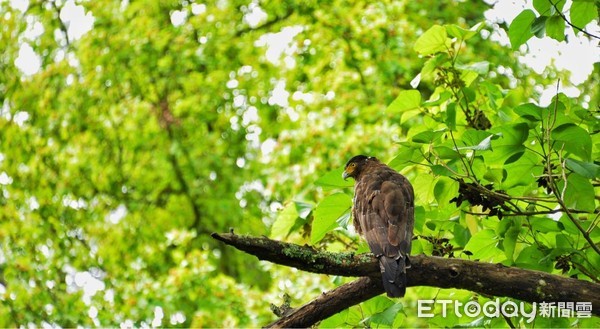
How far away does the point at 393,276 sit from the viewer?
354 centimetres

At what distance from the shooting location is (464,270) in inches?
138

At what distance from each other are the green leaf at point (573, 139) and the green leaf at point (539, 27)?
52 centimetres

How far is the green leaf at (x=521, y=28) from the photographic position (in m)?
3.77

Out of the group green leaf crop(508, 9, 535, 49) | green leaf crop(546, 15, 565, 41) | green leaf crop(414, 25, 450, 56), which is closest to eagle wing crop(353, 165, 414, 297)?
green leaf crop(414, 25, 450, 56)

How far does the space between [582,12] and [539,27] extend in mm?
203

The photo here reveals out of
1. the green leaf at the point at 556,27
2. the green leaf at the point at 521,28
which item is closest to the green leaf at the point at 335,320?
the green leaf at the point at 521,28

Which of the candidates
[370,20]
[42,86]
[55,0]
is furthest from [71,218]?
[370,20]

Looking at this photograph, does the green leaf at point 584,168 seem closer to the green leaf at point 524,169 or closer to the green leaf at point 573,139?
the green leaf at point 573,139

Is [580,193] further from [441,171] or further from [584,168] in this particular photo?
[441,171]

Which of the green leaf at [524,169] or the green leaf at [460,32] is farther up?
the green leaf at [460,32]

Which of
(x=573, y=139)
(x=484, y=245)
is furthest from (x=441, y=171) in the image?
(x=484, y=245)

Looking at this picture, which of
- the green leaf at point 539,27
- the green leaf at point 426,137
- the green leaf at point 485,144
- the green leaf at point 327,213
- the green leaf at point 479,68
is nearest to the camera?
the green leaf at point 485,144

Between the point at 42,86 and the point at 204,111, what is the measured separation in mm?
2628

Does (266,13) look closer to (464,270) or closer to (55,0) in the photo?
(55,0)
